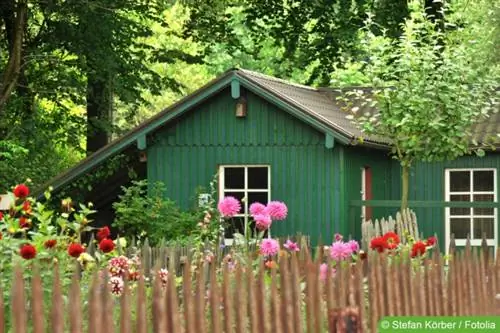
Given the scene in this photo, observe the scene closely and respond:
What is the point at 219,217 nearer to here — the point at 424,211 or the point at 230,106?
the point at 230,106

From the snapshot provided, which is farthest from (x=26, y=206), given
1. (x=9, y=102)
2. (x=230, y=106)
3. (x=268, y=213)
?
(x=9, y=102)

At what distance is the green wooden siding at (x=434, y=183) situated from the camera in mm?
24891

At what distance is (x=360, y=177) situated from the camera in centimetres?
2417

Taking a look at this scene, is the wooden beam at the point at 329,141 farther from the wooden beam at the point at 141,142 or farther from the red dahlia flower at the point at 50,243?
the red dahlia flower at the point at 50,243

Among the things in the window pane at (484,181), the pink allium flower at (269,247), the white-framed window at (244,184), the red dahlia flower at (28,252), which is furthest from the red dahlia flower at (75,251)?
the window pane at (484,181)

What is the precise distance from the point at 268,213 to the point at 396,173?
13.7 m

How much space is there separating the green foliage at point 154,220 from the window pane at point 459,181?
237 inches

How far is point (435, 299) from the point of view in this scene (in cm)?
797

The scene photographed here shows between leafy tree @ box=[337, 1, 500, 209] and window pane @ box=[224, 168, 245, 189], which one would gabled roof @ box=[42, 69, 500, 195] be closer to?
leafy tree @ box=[337, 1, 500, 209]

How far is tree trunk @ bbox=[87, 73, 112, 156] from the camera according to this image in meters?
30.0

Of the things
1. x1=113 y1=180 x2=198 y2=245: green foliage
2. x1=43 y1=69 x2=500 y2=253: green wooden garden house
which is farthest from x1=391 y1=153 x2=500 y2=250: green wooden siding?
x1=113 y1=180 x2=198 y2=245: green foliage

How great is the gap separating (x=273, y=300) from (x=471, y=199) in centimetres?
1998

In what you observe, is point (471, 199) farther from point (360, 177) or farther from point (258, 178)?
point (258, 178)

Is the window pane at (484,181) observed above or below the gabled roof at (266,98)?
below
